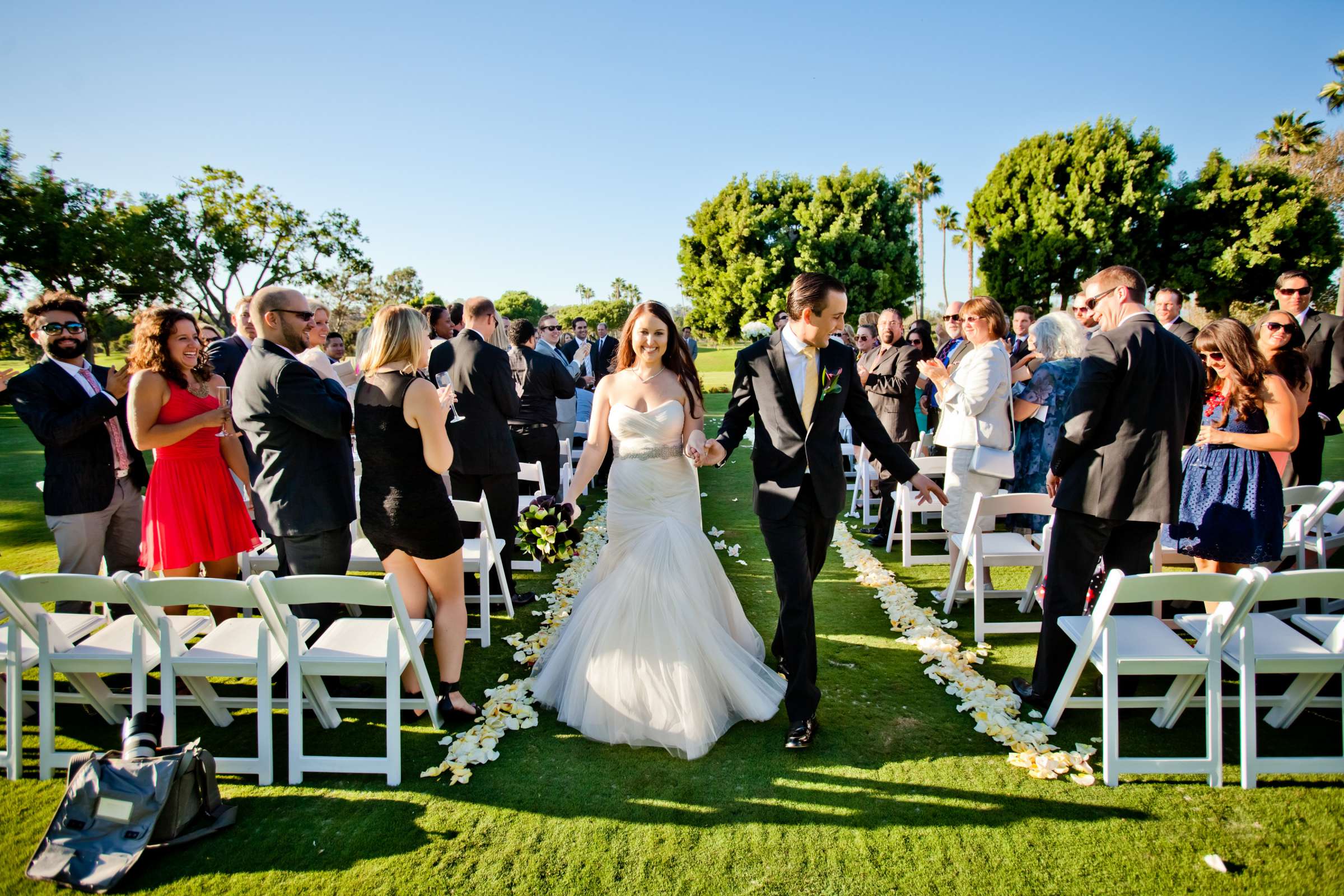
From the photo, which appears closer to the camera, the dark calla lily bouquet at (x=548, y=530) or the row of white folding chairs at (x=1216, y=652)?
the row of white folding chairs at (x=1216, y=652)

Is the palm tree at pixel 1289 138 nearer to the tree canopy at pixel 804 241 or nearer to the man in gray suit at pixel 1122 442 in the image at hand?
the tree canopy at pixel 804 241

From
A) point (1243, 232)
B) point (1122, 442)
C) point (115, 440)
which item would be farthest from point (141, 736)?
point (1243, 232)

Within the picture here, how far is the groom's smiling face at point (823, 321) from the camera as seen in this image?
3416 millimetres

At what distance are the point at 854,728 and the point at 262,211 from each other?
34072mm

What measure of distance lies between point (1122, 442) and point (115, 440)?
594 centimetres

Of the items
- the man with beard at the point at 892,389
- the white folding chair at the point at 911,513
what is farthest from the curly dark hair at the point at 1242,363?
the man with beard at the point at 892,389

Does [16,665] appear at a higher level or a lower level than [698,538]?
lower

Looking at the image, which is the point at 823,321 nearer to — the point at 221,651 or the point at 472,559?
the point at 472,559

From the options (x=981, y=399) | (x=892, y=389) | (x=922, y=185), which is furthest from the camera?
(x=922, y=185)

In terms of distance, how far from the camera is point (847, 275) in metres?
33.6

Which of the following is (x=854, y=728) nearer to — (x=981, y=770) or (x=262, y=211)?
(x=981, y=770)

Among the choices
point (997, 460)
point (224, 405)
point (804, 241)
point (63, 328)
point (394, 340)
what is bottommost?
point (997, 460)

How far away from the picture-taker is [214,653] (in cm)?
322

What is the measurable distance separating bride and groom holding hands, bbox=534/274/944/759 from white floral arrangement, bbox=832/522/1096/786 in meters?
1.00
